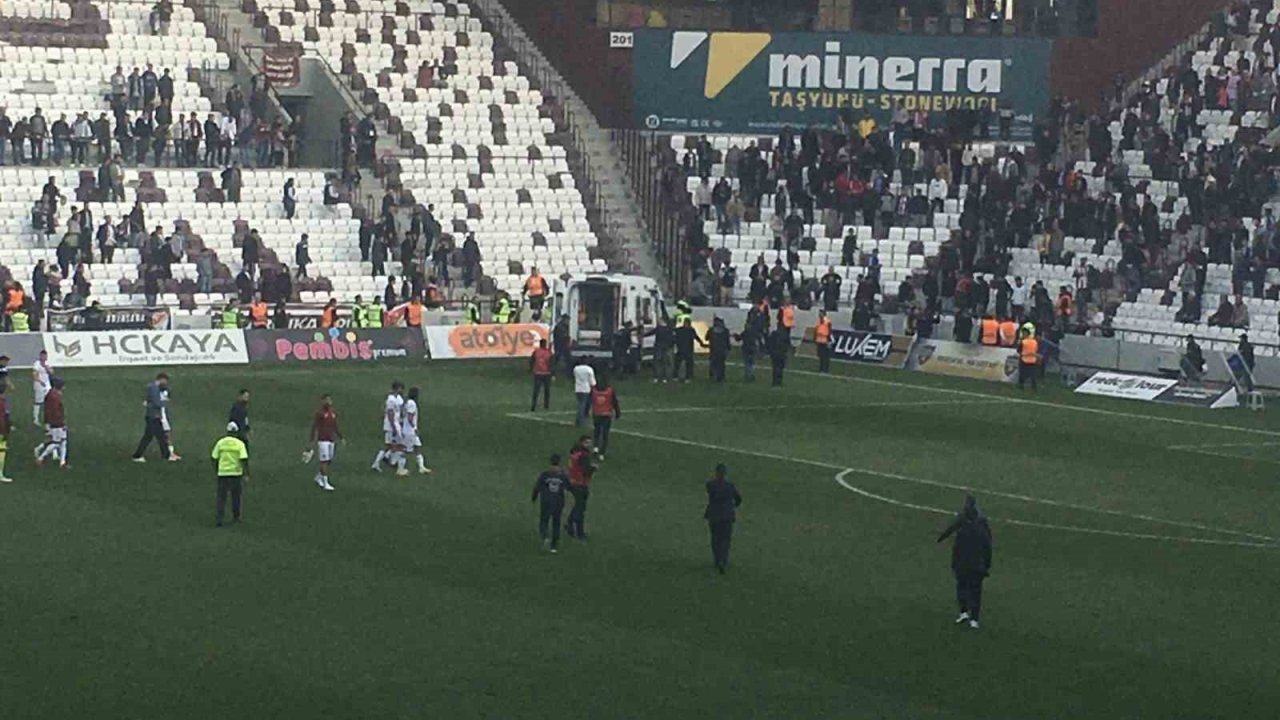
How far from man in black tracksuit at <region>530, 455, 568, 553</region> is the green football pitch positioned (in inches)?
18.1

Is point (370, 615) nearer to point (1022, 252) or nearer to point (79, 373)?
point (79, 373)

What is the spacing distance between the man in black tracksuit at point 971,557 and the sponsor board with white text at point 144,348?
1302 inches

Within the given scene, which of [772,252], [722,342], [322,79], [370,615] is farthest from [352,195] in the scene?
[370,615]

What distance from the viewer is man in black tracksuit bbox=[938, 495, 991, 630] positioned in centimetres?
2728

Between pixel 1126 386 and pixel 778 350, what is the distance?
26.2 feet

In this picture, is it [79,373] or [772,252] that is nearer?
[79,373]

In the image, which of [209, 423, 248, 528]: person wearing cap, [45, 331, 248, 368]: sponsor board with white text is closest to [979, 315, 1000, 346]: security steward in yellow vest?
[45, 331, 248, 368]: sponsor board with white text

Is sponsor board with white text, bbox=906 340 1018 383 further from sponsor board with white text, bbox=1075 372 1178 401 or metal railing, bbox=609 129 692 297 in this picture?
metal railing, bbox=609 129 692 297

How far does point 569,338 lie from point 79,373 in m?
11.1

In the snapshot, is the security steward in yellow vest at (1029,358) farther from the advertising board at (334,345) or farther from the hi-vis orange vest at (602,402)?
the hi-vis orange vest at (602,402)

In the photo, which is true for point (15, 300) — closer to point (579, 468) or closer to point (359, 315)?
point (359, 315)

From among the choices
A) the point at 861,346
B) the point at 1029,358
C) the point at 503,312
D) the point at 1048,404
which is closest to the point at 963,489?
the point at 1048,404

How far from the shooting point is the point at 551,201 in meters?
72.4

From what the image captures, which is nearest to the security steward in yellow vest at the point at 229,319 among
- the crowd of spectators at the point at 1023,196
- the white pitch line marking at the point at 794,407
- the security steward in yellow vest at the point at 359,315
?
the security steward in yellow vest at the point at 359,315
